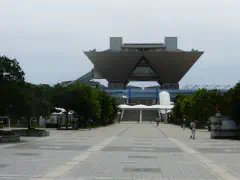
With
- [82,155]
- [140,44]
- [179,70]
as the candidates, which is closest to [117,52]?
[140,44]

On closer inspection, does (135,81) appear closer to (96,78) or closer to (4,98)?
(96,78)

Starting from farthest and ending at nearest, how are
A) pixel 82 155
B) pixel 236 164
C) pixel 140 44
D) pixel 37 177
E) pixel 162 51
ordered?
1. pixel 140 44
2. pixel 162 51
3. pixel 82 155
4. pixel 236 164
5. pixel 37 177

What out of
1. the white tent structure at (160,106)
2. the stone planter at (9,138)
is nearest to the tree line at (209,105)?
the white tent structure at (160,106)

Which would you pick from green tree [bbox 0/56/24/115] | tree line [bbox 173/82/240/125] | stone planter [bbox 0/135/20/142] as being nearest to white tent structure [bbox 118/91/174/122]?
tree line [bbox 173/82/240/125]

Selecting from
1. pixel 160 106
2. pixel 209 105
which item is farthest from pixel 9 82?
pixel 160 106

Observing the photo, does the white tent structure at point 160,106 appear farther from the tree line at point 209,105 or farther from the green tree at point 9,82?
the green tree at point 9,82

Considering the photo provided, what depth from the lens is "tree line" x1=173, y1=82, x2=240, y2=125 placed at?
110 ft

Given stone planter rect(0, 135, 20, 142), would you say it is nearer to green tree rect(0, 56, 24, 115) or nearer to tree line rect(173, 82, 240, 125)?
green tree rect(0, 56, 24, 115)

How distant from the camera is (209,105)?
2101 inches

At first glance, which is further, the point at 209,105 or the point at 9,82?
the point at 209,105

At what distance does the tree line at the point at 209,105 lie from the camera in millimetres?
33531

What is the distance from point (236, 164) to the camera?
15219mm

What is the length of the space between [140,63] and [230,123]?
367 feet

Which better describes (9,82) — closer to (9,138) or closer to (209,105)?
(9,138)
